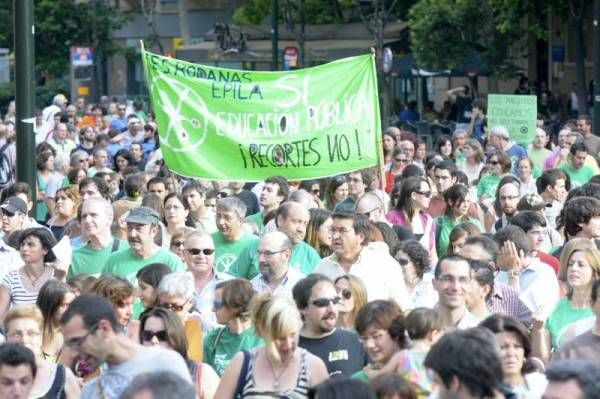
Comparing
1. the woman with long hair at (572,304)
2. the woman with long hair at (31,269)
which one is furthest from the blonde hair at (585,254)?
the woman with long hair at (31,269)

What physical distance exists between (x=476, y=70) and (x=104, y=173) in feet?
77.8

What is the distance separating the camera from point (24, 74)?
514 inches

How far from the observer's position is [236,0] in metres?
64.3

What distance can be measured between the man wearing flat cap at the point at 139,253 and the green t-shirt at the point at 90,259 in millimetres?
268

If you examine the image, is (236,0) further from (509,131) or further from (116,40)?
(509,131)

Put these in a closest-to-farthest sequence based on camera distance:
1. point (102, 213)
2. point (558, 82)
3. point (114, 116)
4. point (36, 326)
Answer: point (36, 326) < point (102, 213) < point (114, 116) < point (558, 82)

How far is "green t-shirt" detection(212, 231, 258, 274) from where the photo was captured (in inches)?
453

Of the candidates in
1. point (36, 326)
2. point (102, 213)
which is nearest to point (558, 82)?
point (102, 213)

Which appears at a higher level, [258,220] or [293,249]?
[293,249]

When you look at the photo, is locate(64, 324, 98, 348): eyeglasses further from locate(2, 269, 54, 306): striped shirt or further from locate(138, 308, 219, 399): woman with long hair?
locate(2, 269, 54, 306): striped shirt

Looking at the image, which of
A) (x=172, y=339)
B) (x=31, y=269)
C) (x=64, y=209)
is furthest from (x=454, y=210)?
(x=172, y=339)

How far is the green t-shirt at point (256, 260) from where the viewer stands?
11.0 m

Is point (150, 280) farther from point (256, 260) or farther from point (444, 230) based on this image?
point (444, 230)

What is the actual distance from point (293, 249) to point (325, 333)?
3060mm
